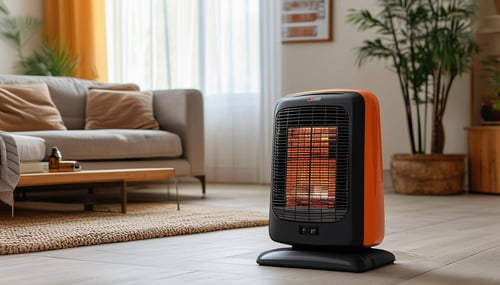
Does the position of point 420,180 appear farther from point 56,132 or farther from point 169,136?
point 56,132

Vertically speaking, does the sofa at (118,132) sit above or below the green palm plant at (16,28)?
below

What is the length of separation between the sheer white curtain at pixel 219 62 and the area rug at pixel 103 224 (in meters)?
2.29

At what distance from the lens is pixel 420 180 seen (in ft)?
17.9

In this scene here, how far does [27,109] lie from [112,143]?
58cm

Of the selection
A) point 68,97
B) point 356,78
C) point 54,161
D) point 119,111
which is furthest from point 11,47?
point 54,161

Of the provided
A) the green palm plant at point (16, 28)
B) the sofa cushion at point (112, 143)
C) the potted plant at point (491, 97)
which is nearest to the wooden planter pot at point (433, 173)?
the potted plant at point (491, 97)

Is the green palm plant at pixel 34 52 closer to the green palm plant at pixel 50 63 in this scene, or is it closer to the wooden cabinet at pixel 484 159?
the green palm plant at pixel 50 63

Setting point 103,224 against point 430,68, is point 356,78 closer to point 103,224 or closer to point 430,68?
point 430,68

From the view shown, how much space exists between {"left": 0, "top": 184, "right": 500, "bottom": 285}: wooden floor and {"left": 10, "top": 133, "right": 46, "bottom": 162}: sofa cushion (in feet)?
4.19

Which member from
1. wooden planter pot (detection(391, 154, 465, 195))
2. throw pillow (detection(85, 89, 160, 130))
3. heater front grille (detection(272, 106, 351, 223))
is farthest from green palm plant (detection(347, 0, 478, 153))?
heater front grille (detection(272, 106, 351, 223))

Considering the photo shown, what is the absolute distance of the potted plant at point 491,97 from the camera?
5609 millimetres

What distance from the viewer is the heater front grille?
2.29 meters

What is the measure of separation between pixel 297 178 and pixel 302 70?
414cm

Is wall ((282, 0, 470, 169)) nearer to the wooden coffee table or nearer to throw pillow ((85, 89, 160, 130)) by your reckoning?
throw pillow ((85, 89, 160, 130))
